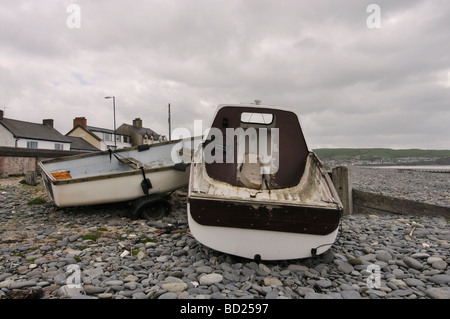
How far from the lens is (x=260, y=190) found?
18.4ft

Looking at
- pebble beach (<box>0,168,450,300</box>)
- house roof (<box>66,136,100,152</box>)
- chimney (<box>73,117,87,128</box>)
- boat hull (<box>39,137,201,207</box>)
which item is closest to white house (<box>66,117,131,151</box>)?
chimney (<box>73,117,87,128</box>)

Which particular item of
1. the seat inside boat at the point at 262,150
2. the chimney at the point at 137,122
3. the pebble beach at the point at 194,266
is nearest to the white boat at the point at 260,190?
the seat inside boat at the point at 262,150

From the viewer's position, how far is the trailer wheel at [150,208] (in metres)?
6.09

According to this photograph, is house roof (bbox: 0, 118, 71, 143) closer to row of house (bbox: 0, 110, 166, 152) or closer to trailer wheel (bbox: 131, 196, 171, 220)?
row of house (bbox: 0, 110, 166, 152)

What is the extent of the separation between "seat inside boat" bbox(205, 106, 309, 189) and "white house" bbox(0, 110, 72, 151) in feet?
131

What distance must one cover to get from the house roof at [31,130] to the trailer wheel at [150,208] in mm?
39141

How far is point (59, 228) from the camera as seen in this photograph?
554 centimetres

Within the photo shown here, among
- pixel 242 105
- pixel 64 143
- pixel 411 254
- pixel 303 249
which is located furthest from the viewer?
pixel 64 143
